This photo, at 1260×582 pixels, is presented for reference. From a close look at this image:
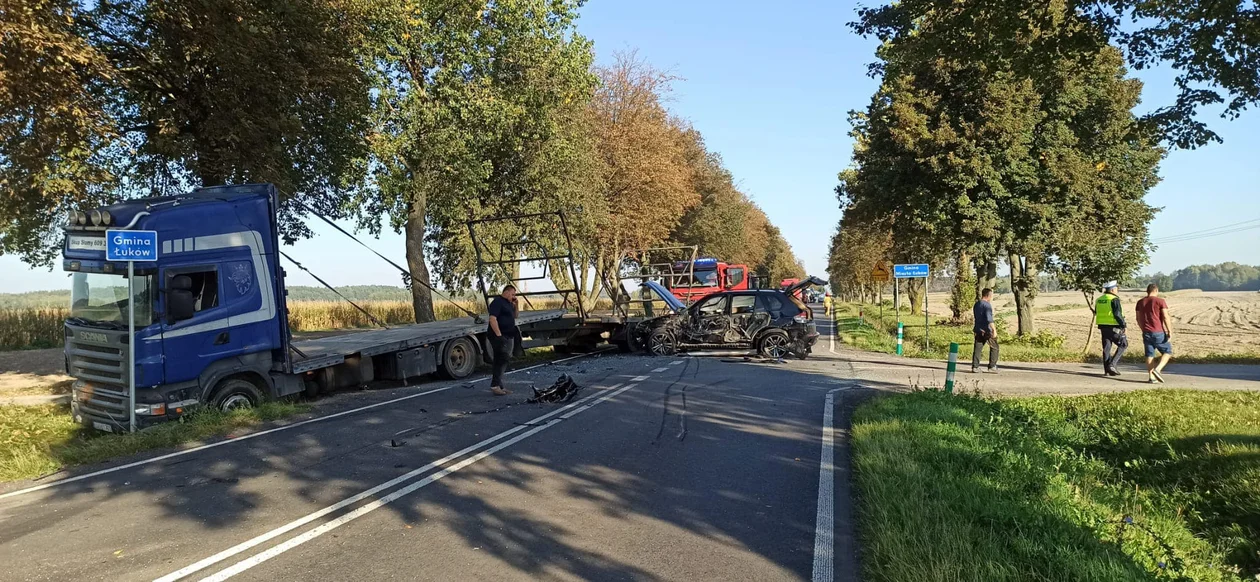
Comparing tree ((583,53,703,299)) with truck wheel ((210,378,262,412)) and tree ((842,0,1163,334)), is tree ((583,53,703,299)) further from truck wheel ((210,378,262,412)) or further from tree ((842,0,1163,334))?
truck wheel ((210,378,262,412))

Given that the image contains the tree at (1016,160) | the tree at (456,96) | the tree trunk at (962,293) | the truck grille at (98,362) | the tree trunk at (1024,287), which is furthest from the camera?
the tree trunk at (962,293)

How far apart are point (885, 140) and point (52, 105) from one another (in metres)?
22.6

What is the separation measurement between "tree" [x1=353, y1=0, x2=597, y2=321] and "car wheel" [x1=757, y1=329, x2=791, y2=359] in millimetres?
6193

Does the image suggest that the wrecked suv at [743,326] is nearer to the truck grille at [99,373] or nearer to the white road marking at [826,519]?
the white road marking at [826,519]

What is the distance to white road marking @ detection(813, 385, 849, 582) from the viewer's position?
454 centimetres

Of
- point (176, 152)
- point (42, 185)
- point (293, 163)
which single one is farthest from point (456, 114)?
point (42, 185)

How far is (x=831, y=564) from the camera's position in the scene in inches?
181

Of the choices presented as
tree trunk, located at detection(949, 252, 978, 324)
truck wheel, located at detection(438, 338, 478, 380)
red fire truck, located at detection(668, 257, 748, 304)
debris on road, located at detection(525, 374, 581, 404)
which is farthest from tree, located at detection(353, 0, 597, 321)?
tree trunk, located at detection(949, 252, 978, 324)

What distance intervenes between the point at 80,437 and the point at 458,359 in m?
6.00

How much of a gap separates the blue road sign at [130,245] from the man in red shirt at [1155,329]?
15.7m

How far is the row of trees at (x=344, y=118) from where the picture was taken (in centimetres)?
1098

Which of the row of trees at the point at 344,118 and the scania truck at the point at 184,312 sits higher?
the row of trees at the point at 344,118

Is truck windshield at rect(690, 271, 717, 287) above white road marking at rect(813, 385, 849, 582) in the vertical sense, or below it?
above

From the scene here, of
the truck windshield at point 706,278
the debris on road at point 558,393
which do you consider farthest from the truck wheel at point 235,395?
the truck windshield at point 706,278
